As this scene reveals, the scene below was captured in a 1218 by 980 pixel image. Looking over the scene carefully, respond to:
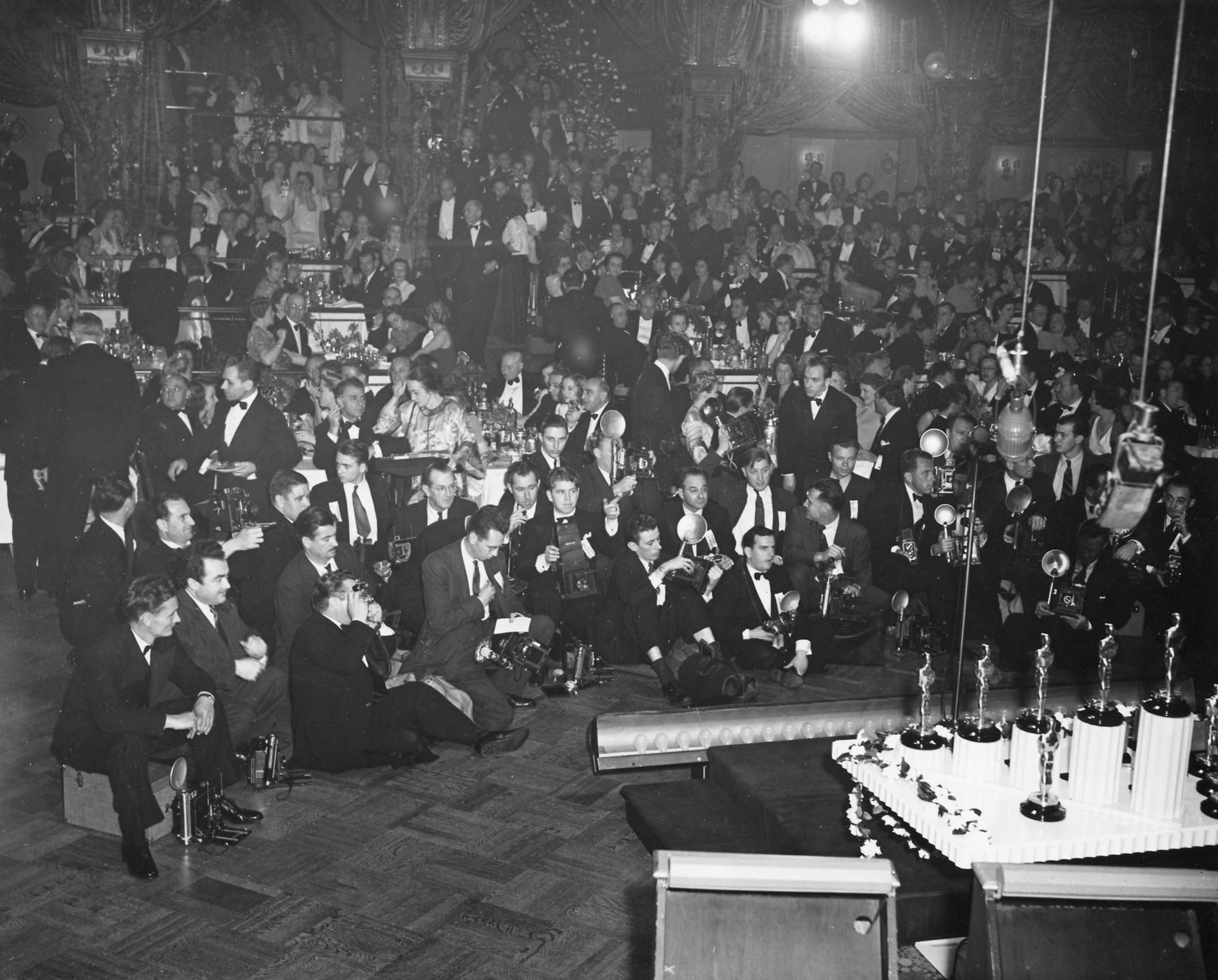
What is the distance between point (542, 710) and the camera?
19.5 feet

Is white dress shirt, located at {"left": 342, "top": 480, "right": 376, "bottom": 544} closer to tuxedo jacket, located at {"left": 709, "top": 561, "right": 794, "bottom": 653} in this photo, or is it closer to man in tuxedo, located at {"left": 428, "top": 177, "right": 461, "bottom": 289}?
tuxedo jacket, located at {"left": 709, "top": 561, "right": 794, "bottom": 653}

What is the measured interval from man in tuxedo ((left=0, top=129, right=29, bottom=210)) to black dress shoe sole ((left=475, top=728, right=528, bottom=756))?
26.8 feet

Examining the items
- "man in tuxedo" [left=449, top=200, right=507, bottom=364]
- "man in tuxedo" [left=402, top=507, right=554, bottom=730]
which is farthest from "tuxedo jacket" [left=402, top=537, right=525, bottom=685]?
"man in tuxedo" [left=449, top=200, right=507, bottom=364]

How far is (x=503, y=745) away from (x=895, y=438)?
10.9 ft

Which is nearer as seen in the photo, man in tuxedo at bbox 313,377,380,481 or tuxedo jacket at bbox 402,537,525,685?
tuxedo jacket at bbox 402,537,525,685

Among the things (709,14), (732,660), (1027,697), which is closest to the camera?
(1027,697)

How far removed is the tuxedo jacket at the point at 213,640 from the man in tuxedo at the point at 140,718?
18cm

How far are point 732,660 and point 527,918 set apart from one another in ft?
8.03

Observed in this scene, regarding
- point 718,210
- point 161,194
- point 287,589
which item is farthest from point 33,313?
point 718,210

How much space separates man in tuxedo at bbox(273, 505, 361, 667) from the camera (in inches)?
216

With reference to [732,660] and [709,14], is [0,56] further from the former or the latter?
[732,660]

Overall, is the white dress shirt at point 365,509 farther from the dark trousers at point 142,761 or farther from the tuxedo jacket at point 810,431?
the tuxedo jacket at point 810,431

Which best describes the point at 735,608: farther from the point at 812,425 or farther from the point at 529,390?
the point at 529,390

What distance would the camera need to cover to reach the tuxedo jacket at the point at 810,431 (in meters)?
7.59
